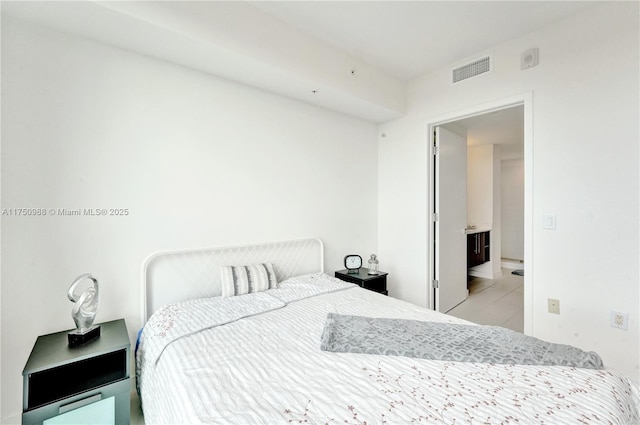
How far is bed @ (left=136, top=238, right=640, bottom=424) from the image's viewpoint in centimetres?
100

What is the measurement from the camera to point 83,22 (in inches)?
64.5

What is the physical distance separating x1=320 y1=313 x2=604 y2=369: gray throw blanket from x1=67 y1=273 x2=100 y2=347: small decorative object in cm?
132

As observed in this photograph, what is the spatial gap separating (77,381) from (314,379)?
130 centimetres

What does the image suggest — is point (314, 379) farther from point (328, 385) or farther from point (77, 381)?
point (77, 381)

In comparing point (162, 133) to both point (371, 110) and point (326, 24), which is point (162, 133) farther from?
point (371, 110)

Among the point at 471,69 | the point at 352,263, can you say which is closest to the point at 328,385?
the point at 352,263

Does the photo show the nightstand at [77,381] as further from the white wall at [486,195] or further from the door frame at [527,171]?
the white wall at [486,195]

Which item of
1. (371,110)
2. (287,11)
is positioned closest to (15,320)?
(287,11)

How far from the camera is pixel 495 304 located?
3.72 m

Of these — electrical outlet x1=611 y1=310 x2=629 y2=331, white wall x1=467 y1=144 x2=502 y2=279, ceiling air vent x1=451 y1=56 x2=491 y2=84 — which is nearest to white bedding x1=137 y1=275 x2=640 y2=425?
electrical outlet x1=611 y1=310 x2=629 y2=331

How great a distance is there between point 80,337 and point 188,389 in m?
0.88

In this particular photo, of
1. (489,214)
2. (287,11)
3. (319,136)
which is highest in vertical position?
(287,11)

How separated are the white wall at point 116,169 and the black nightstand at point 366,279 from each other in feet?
2.37

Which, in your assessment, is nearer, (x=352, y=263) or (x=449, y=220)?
(x=352, y=263)
